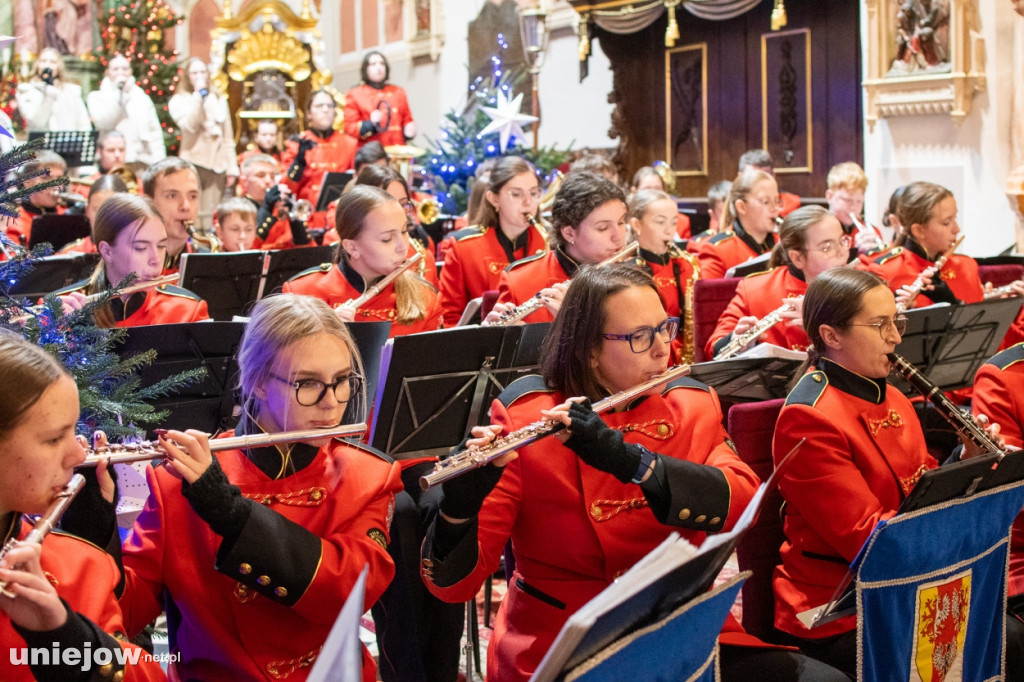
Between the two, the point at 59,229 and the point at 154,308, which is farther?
the point at 59,229

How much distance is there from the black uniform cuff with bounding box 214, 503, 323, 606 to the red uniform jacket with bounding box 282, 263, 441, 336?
191cm

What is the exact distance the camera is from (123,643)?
1.70 m

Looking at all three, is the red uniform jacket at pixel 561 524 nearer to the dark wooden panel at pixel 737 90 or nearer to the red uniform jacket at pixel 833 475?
the red uniform jacket at pixel 833 475

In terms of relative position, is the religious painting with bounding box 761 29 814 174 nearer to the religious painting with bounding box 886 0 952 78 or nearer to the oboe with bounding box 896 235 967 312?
the religious painting with bounding box 886 0 952 78

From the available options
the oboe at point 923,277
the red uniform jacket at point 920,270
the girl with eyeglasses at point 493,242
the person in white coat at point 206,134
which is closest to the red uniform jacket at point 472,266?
the girl with eyeglasses at point 493,242

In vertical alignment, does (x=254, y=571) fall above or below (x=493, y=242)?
below

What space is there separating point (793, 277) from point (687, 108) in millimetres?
6464

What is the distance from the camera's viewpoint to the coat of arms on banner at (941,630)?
7.85 ft

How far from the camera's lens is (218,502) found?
1.82 m

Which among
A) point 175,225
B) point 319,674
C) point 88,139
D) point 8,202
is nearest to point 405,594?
point 8,202

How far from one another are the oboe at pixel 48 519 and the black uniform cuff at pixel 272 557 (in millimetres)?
293

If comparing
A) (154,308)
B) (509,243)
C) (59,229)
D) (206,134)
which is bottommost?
(154,308)

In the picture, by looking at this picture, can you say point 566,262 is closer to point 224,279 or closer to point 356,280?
point 356,280

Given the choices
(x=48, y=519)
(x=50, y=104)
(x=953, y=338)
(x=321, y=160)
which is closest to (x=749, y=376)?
(x=953, y=338)
